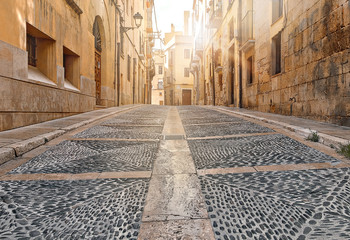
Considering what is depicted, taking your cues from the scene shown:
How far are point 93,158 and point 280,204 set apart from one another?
1.96 metres

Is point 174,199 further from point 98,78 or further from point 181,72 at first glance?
point 181,72

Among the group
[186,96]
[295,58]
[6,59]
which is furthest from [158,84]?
[6,59]

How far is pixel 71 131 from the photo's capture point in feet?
14.0

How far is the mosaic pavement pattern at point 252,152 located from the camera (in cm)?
233

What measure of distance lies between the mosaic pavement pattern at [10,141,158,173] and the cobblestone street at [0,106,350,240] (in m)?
0.01

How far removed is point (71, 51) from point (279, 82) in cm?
662

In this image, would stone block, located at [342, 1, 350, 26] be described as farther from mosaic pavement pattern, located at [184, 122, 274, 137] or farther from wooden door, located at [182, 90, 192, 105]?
wooden door, located at [182, 90, 192, 105]

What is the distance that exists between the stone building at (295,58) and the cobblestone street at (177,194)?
259 cm

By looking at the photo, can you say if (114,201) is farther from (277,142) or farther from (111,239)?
(277,142)

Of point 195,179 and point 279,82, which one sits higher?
point 279,82

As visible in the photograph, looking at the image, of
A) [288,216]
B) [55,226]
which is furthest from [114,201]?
[288,216]

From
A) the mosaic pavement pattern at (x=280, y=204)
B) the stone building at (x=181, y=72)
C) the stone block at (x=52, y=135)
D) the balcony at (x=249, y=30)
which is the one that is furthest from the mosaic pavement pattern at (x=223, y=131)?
the stone building at (x=181, y=72)

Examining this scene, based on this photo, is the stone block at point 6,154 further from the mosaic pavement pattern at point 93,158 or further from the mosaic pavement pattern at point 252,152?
the mosaic pavement pattern at point 252,152

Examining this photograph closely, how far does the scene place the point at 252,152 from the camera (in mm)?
2711
